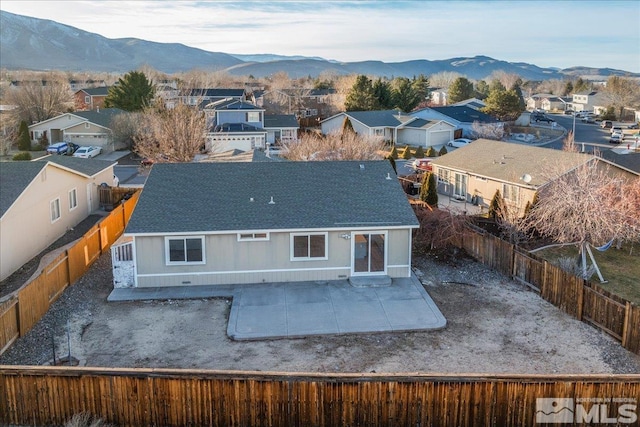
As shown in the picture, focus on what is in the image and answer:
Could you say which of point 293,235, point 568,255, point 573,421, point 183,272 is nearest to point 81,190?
point 183,272

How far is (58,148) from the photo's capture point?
53906mm

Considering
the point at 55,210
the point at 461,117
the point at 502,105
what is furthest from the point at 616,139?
the point at 55,210

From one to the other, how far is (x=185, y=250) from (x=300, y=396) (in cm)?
996

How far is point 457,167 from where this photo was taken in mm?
35188

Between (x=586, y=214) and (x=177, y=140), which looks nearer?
(x=586, y=214)

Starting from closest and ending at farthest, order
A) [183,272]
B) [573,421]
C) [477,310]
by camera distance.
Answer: [573,421], [477,310], [183,272]

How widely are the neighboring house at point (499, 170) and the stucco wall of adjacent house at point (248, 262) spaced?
12.2 m

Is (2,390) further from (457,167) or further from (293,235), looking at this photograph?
(457,167)

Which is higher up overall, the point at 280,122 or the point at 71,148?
the point at 280,122

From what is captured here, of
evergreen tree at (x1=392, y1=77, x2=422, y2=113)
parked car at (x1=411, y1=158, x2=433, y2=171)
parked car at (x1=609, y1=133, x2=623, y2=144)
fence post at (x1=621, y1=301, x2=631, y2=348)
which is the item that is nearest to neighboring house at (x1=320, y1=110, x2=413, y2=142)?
evergreen tree at (x1=392, y1=77, x2=422, y2=113)

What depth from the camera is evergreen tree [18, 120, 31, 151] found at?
5559 centimetres

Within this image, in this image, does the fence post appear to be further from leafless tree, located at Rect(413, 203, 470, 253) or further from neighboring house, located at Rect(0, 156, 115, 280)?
neighboring house, located at Rect(0, 156, 115, 280)

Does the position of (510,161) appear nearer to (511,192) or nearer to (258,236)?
(511,192)

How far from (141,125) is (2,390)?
159ft
